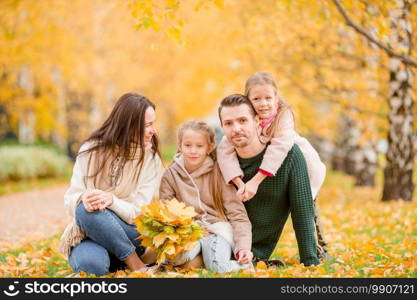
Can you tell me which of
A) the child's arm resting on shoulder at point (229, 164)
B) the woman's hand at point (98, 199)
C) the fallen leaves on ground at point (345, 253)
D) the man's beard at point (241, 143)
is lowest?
the fallen leaves on ground at point (345, 253)

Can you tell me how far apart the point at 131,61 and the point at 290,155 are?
16664mm

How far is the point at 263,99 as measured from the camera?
4344 millimetres

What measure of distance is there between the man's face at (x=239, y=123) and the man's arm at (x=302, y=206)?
0.39 meters

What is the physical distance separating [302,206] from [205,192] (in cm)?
77

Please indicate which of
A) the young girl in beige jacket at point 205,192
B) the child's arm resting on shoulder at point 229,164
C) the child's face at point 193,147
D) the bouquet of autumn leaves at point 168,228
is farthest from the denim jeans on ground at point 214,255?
the child's face at point 193,147

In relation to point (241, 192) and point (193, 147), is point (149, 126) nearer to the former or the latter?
point (193, 147)

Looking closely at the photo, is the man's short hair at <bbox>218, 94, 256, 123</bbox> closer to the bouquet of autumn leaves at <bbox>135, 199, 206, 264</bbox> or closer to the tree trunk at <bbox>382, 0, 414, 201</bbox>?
the bouquet of autumn leaves at <bbox>135, 199, 206, 264</bbox>

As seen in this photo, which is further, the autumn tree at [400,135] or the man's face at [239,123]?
the autumn tree at [400,135]

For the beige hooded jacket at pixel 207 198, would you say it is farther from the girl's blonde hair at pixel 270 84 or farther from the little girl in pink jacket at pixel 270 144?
the girl's blonde hair at pixel 270 84

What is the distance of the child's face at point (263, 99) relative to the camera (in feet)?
14.2

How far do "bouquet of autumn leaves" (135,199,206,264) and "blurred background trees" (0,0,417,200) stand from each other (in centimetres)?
201

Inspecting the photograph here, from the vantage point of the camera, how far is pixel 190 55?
19.0 m

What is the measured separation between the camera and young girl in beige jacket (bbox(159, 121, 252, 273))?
4113 millimetres

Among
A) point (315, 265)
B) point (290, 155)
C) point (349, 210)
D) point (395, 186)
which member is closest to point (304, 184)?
point (290, 155)
